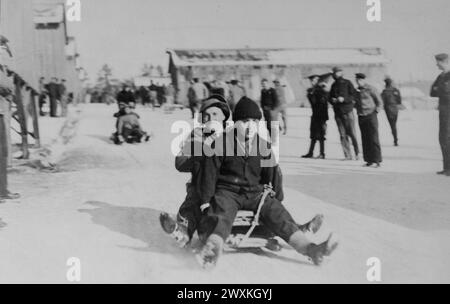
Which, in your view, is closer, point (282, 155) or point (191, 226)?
point (191, 226)

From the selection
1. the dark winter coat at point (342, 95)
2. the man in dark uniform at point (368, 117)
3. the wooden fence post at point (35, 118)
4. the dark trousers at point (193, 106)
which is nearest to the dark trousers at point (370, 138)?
the man in dark uniform at point (368, 117)

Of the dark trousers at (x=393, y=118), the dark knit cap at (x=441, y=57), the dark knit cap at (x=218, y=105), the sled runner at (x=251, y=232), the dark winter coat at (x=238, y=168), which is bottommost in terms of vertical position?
the sled runner at (x=251, y=232)

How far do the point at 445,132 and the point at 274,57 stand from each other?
1110 millimetres

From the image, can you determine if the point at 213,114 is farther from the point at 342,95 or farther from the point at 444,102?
the point at 444,102

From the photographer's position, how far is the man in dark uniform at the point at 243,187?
270cm

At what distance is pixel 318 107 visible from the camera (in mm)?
3674

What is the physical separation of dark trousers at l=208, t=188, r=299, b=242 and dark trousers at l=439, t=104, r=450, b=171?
4.12 feet

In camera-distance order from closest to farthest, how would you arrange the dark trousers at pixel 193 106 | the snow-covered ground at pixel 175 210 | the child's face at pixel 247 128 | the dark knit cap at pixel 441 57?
the child's face at pixel 247 128, the snow-covered ground at pixel 175 210, the dark trousers at pixel 193 106, the dark knit cap at pixel 441 57

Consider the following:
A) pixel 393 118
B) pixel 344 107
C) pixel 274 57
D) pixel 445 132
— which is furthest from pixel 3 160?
pixel 445 132

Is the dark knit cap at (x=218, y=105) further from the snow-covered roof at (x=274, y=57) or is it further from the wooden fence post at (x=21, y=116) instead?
the wooden fence post at (x=21, y=116)

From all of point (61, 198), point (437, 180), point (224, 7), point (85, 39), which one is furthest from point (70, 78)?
point (437, 180)

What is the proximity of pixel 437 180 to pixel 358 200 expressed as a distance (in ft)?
1.69

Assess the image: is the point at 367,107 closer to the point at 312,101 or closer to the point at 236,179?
the point at 312,101

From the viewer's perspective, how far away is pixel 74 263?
10.2ft
